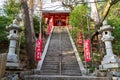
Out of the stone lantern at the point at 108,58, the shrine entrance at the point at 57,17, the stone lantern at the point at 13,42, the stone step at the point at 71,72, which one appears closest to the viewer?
the stone lantern at the point at 13,42

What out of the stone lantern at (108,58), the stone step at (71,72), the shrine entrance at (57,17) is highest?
the shrine entrance at (57,17)

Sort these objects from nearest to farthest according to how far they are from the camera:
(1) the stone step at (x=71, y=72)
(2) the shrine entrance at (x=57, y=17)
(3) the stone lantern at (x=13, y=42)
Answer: (3) the stone lantern at (x=13, y=42), (1) the stone step at (x=71, y=72), (2) the shrine entrance at (x=57, y=17)

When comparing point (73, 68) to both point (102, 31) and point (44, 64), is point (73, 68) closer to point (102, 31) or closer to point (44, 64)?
point (44, 64)

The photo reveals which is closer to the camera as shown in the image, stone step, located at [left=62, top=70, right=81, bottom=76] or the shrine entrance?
stone step, located at [left=62, top=70, right=81, bottom=76]

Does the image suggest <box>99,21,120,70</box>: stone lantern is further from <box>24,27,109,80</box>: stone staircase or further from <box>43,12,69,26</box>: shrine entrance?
<box>43,12,69,26</box>: shrine entrance

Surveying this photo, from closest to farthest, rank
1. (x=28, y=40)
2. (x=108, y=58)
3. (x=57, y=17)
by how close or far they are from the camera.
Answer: (x=108, y=58) → (x=28, y=40) → (x=57, y=17)

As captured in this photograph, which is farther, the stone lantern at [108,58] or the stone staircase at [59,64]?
the stone staircase at [59,64]

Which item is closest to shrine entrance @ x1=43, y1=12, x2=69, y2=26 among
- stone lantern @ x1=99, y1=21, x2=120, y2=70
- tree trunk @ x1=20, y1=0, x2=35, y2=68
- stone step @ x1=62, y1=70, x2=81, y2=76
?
stone step @ x1=62, y1=70, x2=81, y2=76

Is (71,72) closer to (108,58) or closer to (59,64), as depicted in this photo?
(59,64)

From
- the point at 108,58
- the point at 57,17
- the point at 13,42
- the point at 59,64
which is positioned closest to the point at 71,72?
the point at 59,64

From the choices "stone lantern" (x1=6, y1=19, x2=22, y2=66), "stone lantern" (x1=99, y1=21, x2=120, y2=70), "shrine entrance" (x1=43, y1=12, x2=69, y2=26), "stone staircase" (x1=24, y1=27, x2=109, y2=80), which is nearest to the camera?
"stone lantern" (x1=6, y1=19, x2=22, y2=66)

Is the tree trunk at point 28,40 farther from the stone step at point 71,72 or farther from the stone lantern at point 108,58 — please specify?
the stone lantern at point 108,58

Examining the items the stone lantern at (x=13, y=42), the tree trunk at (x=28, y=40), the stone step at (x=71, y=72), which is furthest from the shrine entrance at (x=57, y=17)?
the stone lantern at (x=13, y=42)

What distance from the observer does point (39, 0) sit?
22766mm
